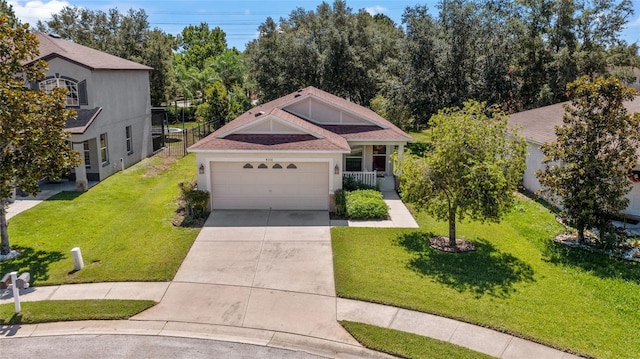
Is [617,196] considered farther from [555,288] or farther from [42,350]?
[42,350]

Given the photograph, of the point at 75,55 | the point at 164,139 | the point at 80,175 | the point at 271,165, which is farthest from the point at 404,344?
the point at 164,139

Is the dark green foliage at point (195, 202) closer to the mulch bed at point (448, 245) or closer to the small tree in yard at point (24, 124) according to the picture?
the small tree in yard at point (24, 124)

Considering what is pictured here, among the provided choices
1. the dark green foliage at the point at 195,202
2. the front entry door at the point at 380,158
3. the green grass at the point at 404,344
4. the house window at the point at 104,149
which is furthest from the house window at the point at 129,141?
the green grass at the point at 404,344

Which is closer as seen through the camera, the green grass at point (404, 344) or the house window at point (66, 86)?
the green grass at point (404, 344)

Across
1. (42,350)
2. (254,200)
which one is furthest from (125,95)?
(42,350)

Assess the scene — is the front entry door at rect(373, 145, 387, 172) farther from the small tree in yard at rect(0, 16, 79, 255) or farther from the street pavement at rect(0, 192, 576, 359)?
the small tree in yard at rect(0, 16, 79, 255)
